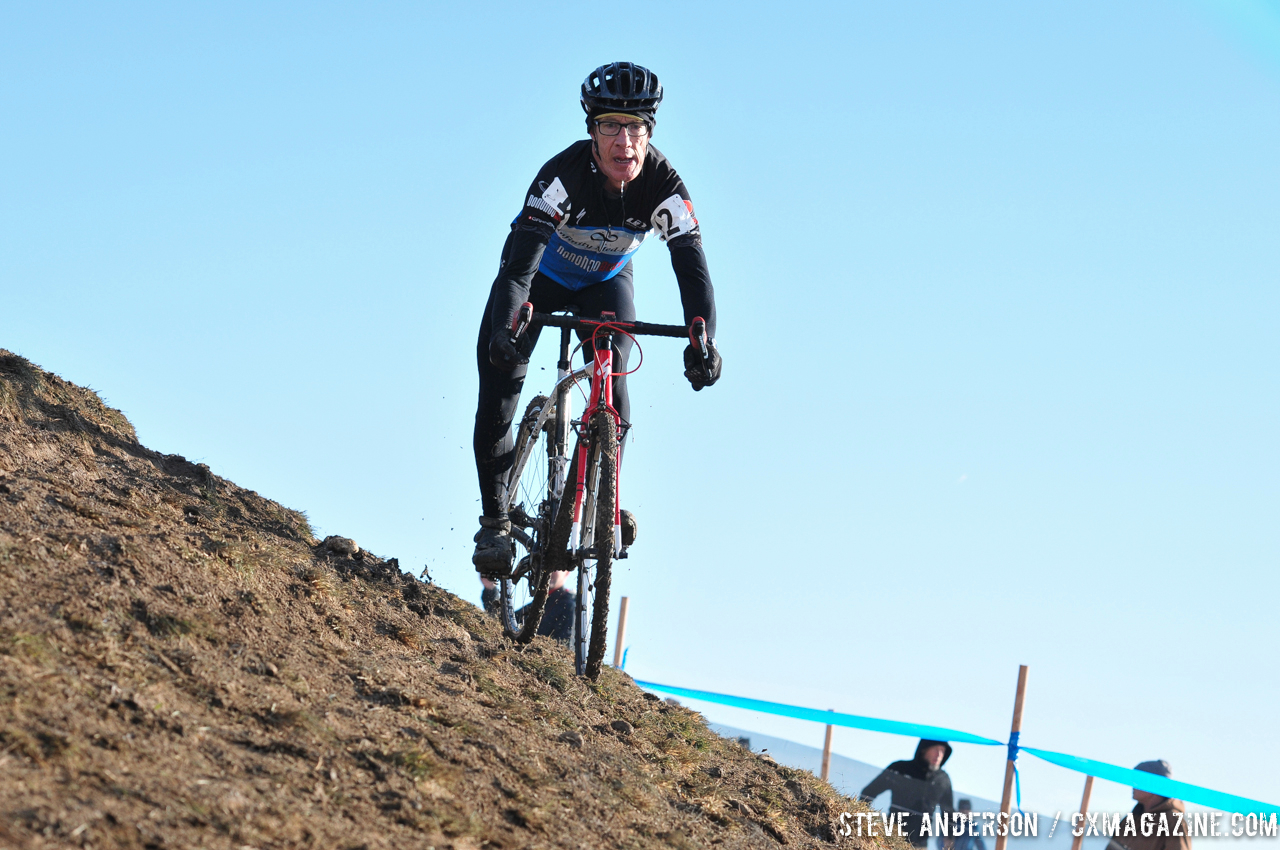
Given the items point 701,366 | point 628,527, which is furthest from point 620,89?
point 628,527

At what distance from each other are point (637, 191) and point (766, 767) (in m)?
3.81

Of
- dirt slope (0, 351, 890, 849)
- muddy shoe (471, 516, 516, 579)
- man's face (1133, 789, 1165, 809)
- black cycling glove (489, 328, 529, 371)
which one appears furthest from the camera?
man's face (1133, 789, 1165, 809)

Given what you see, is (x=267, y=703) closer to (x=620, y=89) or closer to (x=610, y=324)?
(x=610, y=324)

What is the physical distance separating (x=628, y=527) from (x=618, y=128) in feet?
7.63

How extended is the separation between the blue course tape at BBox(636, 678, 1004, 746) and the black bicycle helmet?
558 cm

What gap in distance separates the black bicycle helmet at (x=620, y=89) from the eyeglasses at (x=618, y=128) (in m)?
0.06

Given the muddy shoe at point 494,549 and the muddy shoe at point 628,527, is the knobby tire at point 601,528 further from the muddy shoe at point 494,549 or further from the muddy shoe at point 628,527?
the muddy shoe at point 494,549

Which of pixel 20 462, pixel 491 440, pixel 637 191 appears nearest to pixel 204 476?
pixel 20 462

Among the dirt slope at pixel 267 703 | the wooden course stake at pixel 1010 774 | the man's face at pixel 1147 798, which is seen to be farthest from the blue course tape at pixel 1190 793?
the dirt slope at pixel 267 703

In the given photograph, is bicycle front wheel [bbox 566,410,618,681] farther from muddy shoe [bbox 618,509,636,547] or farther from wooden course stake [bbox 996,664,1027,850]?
wooden course stake [bbox 996,664,1027,850]

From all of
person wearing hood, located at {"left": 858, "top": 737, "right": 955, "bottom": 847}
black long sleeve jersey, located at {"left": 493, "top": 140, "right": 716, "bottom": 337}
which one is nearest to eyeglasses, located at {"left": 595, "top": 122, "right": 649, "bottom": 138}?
black long sleeve jersey, located at {"left": 493, "top": 140, "right": 716, "bottom": 337}

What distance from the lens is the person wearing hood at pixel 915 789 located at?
7984 mm

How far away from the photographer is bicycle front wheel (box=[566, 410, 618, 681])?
20.1ft

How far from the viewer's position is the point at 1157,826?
794cm
